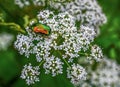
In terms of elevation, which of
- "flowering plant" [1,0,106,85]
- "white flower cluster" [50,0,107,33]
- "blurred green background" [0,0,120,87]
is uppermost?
"blurred green background" [0,0,120,87]

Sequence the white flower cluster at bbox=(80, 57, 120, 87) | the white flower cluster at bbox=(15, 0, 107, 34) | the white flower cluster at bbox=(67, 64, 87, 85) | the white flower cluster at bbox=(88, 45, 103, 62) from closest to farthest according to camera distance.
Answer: the white flower cluster at bbox=(67, 64, 87, 85)
the white flower cluster at bbox=(88, 45, 103, 62)
the white flower cluster at bbox=(15, 0, 107, 34)
the white flower cluster at bbox=(80, 57, 120, 87)

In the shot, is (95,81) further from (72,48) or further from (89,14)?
(72,48)

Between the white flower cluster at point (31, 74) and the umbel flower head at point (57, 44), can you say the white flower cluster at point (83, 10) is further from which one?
the white flower cluster at point (31, 74)

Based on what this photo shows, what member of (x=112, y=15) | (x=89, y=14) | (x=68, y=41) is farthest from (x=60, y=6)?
(x=112, y=15)

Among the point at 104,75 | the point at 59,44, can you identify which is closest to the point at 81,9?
the point at 59,44

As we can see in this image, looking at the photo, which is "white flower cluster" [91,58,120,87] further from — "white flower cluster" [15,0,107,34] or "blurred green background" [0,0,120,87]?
"white flower cluster" [15,0,107,34]

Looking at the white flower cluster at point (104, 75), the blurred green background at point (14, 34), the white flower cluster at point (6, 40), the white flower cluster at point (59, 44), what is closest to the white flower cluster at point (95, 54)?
the white flower cluster at point (59, 44)

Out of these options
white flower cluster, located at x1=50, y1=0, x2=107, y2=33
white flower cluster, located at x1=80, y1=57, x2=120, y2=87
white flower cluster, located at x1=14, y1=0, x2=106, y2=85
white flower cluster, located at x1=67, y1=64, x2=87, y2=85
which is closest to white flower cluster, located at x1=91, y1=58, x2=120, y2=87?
white flower cluster, located at x1=80, y1=57, x2=120, y2=87
